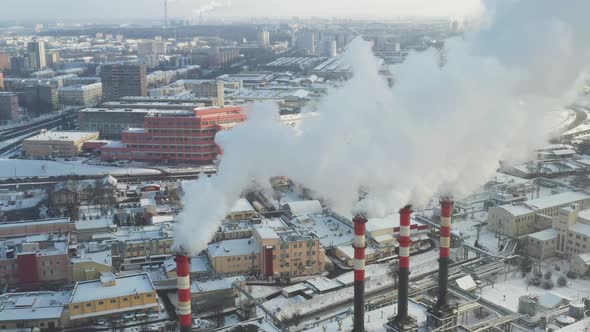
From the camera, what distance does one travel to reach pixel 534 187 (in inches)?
548

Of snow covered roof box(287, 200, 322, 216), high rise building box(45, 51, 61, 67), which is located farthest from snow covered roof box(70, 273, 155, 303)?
high rise building box(45, 51, 61, 67)

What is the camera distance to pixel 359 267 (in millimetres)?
7148

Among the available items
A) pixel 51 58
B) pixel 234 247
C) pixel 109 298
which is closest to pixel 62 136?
pixel 234 247

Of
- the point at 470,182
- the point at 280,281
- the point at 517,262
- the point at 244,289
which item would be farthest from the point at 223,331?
the point at 517,262

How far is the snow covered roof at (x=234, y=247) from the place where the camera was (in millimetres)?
10289

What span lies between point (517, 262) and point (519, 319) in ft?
7.69

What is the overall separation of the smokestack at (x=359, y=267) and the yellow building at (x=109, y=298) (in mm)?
3151

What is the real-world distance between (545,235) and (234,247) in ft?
17.2

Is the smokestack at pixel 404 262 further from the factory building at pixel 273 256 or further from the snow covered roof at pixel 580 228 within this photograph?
the snow covered roof at pixel 580 228

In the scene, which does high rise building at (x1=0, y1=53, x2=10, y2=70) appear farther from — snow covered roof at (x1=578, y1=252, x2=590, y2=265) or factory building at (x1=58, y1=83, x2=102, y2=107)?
snow covered roof at (x1=578, y1=252, x2=590, y2=265)

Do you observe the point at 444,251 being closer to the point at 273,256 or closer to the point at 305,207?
the point at 273,256

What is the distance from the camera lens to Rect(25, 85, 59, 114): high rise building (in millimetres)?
28359

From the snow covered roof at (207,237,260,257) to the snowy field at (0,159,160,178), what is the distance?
6945 millimetres

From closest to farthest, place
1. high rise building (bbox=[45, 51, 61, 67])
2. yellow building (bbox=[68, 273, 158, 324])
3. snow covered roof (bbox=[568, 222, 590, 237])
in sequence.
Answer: yellow building (bbox=[68, 273, 158, 324]) → snow covered roof (bbox=[568, 222, 590, 237]) → high rise building (bbox=[45, 51, 61, 67])
